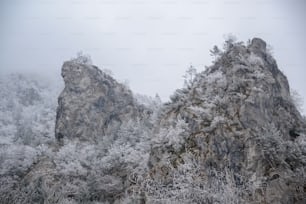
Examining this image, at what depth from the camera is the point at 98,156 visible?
44.0 m

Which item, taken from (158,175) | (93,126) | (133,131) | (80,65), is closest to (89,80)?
(80,65)

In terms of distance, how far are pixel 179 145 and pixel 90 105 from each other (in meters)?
21.1

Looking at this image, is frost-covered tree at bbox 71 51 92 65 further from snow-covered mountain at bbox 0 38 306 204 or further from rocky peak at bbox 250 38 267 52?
rocky peak at bbox 250 38 267 52

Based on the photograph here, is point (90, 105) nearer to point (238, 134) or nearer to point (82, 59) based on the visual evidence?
point (82, 59)

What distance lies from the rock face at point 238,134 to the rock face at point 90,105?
1459cm

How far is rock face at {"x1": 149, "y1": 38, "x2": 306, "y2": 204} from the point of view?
25.8 metres

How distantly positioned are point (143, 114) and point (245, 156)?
23247mm

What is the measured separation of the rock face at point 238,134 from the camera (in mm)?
25812

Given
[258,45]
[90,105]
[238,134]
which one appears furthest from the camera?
[90,105]

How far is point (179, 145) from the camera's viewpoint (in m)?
29.9

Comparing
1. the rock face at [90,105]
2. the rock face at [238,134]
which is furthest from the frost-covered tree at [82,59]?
the rock face at [238,134]

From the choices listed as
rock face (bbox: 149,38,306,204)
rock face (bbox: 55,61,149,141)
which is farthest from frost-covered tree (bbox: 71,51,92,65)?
rock face (bbox: 149,38,306,204)

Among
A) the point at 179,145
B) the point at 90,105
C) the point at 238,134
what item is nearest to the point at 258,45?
the point at 238,134

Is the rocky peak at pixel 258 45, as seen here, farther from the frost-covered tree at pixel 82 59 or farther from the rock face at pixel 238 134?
the frost-covered tree at pixel 82 59
